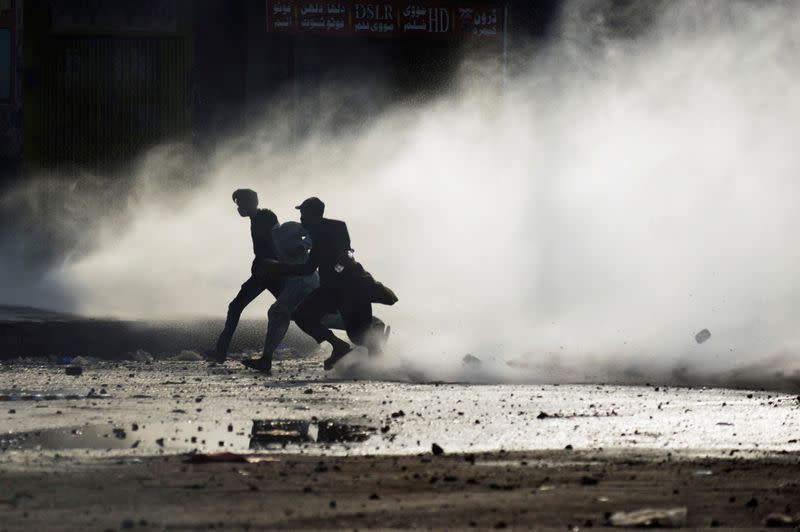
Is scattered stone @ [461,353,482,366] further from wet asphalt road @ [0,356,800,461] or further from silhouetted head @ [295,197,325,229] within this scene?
silhouetted head @ [295,197,325,229]

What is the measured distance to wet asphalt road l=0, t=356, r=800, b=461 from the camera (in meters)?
8.72

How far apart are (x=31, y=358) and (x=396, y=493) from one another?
9236 mm

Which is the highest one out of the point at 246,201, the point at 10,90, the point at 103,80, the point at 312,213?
the point at 103,80

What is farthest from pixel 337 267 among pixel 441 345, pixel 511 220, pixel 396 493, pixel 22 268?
pixel 22 268

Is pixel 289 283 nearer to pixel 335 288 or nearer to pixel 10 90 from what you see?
pixel 335 288

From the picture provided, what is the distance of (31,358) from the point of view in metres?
15.5

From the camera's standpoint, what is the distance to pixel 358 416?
10.3m

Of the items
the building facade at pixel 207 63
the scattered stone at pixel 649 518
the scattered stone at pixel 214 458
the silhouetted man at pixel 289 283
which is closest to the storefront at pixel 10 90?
the building facade at pixel 207 63

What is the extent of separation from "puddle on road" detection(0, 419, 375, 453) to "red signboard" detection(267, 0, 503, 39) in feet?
66.5

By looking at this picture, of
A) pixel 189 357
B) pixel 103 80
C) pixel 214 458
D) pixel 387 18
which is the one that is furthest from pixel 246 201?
pixel 387 18

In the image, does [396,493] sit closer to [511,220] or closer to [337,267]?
Answer: [337,267]

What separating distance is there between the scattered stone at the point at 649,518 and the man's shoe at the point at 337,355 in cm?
794

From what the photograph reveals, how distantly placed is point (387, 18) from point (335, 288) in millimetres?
16179

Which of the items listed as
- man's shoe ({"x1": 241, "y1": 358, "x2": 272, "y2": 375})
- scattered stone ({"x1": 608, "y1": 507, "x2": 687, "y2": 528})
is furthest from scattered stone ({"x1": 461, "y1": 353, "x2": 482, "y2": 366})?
scattered stone ({"x1": 608, "y1": 507, "x2": 687, "y2": 528})
